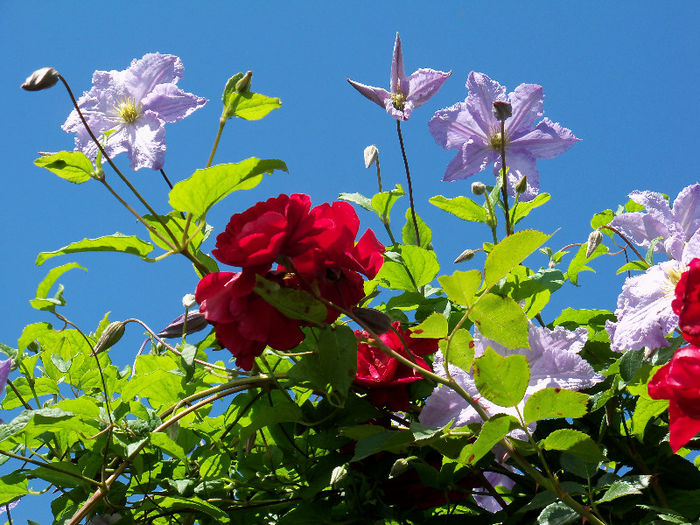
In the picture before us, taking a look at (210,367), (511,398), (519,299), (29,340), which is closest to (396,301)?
(519,299)

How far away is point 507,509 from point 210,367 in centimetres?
36

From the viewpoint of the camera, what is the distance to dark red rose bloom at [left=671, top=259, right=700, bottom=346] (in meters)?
0.60

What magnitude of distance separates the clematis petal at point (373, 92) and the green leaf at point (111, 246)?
41 cm

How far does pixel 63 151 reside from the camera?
2.55ft

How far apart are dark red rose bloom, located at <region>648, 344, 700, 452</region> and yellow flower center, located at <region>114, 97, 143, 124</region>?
0.63m

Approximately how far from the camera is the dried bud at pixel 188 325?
761mm

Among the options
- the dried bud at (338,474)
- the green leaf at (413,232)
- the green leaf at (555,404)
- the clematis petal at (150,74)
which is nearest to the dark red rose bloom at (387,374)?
the dried bud at (338,474)

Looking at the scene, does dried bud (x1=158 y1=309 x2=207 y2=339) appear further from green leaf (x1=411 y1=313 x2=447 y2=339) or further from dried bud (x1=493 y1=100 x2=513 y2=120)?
dried bud (x1=493 y1=100 x2=513 y2=120)

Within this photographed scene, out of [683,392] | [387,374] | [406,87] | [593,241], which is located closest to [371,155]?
[406,87]

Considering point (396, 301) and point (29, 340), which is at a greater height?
point (29, 340)

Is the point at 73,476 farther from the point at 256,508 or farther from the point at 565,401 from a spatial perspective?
the point at 565,401

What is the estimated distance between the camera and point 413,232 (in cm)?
110

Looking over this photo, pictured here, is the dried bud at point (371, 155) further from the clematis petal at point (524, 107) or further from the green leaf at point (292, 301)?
the green leaf at point (292, 301)

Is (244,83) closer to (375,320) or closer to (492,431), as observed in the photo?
(375,320)
